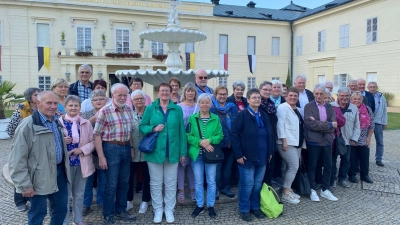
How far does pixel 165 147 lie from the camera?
13.6ft

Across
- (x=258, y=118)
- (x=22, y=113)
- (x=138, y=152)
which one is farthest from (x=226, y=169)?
(x=22, y=113)

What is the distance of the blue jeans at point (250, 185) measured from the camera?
4.33 meters

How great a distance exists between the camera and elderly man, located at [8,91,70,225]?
3.04 metres

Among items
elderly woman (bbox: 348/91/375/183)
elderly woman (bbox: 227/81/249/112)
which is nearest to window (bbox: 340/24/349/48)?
elderly woman (bbox: 348/91/375/183)

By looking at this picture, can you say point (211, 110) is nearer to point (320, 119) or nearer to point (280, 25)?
point (320, 119)

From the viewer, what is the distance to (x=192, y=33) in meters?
9.17

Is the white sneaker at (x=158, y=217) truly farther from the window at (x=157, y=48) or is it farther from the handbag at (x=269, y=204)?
the window at (x=157, y=48)

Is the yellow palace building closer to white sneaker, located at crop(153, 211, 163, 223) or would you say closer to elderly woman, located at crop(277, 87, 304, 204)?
elderly woman, located at crop(277, 87, 304, 204)

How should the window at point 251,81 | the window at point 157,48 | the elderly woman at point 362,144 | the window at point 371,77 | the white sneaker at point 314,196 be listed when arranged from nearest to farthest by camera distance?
the white sneaker at point 314,196
the elderly woman at point 362,144
the window at point 371,77
the window at point 157,48
the window at point 251,81

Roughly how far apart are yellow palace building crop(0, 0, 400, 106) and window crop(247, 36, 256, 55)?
10 cm

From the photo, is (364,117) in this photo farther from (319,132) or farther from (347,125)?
(319,132)

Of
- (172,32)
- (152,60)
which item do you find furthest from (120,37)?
(172,32)

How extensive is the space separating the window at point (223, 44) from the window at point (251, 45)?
7.84ft

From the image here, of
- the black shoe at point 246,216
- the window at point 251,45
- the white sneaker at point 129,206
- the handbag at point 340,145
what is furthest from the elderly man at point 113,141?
the window at point 251,45
